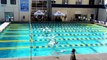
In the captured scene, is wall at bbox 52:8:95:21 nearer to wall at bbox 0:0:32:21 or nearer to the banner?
the banner

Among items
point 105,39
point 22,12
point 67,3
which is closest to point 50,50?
point 105,39

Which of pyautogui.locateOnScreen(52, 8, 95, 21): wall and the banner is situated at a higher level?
the banner

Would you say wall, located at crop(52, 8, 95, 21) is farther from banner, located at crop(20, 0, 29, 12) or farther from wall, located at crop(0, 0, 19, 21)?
wall, located at crop(0, 0, 19, 21)

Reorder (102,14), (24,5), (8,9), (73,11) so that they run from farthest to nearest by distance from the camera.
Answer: (73,11) → (102,14) → (24,5) → (8,9)

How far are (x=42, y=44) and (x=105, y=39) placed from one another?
22.7 ft

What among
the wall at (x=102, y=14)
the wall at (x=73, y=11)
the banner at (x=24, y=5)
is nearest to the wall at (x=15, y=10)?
the banner at (x=24, y=5)

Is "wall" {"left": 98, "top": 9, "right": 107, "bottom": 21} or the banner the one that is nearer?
the banner

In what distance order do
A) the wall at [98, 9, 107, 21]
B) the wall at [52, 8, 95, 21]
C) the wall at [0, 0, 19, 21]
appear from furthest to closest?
the wall at [52, 8, 95, 21], the wall at [98, 9, 107, 21], the wall at [0, 0, 19, 21]

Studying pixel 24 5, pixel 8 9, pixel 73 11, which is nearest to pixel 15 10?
pixel 8 9

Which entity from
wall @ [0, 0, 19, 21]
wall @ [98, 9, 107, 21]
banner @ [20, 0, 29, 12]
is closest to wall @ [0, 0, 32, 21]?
wall @ [0, 0, 19, 21]

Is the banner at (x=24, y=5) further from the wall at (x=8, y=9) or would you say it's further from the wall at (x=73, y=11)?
the wall at (x=73, y=11)

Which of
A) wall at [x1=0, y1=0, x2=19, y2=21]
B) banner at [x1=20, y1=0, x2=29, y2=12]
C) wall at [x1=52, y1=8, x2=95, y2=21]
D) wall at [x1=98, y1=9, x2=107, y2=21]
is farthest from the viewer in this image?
wall at [x1=52, y1=8, x2=95, y2=21]

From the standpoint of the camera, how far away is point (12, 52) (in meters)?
14.6

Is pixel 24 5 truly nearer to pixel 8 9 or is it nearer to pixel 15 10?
pixel 15 10
